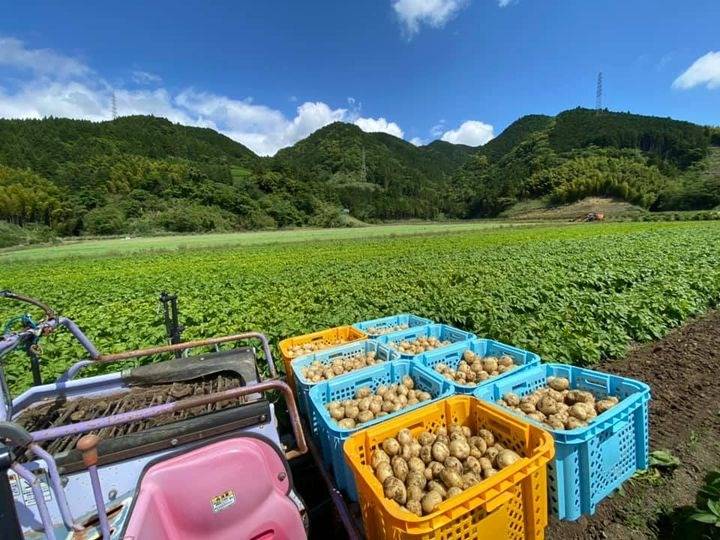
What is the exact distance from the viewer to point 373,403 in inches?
120

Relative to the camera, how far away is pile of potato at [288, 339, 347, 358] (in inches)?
163

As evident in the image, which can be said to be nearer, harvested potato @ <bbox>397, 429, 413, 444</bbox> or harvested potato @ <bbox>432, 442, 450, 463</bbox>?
harvested potato @ <bbox>432, 442, 450, 463</bbox>

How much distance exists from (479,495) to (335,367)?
7.05 ft

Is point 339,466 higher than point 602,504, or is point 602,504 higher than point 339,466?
point 339,466

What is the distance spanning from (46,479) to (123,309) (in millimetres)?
7994

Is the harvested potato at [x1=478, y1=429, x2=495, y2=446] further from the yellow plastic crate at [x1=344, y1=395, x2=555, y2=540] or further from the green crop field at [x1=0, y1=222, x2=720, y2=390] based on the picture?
the green crop field at [x1=0, y1=222, x2=720, y2=390]

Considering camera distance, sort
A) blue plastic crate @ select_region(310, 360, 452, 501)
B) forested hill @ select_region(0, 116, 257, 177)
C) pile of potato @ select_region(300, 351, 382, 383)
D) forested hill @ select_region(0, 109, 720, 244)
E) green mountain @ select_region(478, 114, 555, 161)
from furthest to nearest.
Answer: green mountain @ select_region(478, 114, 555, 161) → forested hill @ select_region(0, 116, 257, 177) → forested hill @ select_region(0, 109, 720, 244) → pile of potato @ select_region(300, 351, 382, 383) → blue plastic crate @ select_region(310, 360, 452, 501)

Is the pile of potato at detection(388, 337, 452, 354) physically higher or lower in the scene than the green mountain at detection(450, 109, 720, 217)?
lower

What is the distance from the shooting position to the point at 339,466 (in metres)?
2.63

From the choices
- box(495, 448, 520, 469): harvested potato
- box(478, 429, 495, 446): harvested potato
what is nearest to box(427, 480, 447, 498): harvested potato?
box(495, 448, 520, 469): harvested potato

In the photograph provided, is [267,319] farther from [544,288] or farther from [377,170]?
[377,170]

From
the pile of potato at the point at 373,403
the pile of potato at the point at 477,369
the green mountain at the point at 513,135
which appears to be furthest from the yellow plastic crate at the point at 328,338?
the green mountain at the point at 513,135

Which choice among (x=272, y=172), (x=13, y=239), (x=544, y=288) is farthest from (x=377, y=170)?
(x=544, y=288)

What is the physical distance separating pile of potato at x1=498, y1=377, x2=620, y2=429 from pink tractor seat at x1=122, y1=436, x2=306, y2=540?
190 cm
